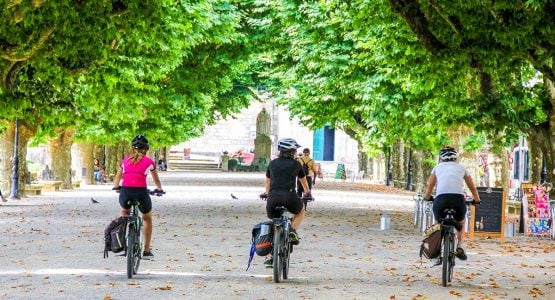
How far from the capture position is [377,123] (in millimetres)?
41906

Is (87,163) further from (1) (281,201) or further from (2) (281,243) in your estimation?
(2) (281,243)

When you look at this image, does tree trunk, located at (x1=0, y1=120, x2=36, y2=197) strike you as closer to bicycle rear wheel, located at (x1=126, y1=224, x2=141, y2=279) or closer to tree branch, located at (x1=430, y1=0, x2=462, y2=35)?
tree branch, located at (x1=430, y1=0, x2=462, y2=35)

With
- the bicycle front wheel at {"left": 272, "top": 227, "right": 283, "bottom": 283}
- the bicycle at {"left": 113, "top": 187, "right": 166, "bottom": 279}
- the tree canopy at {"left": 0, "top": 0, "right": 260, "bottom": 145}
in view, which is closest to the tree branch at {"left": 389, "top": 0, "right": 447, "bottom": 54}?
the tree canopy at {"left": 0, "top": 0, "right": 260, "bottom": 145}

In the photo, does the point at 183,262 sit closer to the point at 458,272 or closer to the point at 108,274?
the point at 108,274

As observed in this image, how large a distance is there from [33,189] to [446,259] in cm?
3092

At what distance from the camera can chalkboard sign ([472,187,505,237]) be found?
23875mm

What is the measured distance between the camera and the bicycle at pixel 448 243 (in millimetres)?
14867

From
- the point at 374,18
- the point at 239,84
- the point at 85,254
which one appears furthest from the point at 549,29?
the point at 239,84

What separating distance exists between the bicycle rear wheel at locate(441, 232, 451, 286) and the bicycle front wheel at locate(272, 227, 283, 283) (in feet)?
6.40

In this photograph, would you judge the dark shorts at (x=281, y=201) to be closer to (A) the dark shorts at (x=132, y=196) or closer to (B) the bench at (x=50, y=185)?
(A) the dark shorts at (x=132, y=196)

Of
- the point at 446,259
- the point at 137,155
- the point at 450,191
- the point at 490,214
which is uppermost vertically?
the point at 137,155

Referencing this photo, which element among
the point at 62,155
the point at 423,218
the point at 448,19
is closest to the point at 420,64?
the point at 423,218

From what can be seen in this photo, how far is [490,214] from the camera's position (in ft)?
78.9

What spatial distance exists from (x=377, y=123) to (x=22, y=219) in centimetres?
1636
